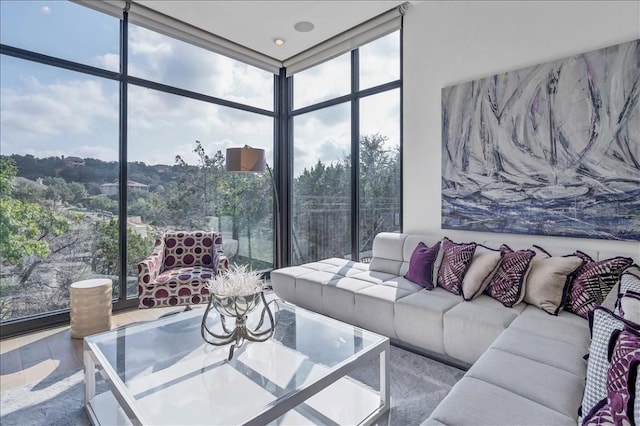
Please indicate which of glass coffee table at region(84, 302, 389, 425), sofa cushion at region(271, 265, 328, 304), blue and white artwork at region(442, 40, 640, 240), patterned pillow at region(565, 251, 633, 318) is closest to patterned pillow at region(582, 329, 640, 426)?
glass coffee table at region(84, 302, 389, 425)

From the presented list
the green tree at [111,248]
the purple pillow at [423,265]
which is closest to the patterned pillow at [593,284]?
the purple pillow at [423,265]

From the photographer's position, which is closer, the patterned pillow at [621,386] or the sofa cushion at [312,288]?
the patterned pillow at [621,386]

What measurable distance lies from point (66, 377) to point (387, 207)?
298cm

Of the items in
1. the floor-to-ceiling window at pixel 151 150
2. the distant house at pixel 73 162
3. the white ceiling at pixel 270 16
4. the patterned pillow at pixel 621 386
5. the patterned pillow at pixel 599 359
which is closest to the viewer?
the patterned pillow at pixel 621 386

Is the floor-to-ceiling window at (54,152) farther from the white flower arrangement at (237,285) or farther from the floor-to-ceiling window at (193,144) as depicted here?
the white flower arrangement at (237,285)

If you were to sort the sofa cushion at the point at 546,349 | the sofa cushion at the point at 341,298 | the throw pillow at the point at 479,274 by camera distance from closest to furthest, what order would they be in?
1. the sofa cushion at the point at 546,349
2. the throw pillow at the point at 479,274
3. the sofa cushion at the point at 341,298

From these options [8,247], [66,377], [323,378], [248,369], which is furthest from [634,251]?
[8,247]

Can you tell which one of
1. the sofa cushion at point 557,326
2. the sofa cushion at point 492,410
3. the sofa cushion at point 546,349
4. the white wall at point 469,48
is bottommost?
the sofa cushion at point 492,410

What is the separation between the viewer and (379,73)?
3.71 m

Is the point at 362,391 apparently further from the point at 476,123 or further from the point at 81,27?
the point at 81,27

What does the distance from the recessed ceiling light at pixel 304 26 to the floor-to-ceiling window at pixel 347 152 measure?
557mm

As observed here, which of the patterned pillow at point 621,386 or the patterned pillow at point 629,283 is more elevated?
the patterned pillow at point 629,283

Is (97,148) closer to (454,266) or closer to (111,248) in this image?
(111,248)

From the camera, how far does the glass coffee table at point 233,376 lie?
1.43 meters
